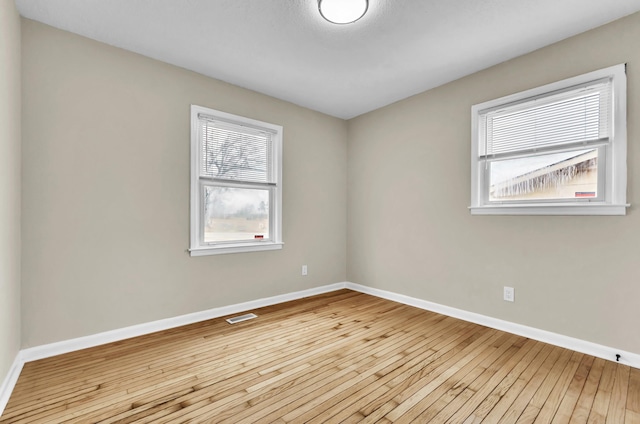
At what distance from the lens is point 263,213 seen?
3.76 metres

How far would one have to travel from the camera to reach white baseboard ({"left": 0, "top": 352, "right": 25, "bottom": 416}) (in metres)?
1.75

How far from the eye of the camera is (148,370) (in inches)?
85.5

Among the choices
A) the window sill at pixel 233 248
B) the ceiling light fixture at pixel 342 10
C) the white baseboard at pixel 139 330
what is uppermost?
the ceiling light fixture at pixel 342 10

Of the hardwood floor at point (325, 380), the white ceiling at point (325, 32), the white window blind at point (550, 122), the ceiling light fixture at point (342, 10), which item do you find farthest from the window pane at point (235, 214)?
the white window blind at point (550, 122)

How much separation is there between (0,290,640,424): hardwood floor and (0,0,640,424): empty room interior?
0.02 m

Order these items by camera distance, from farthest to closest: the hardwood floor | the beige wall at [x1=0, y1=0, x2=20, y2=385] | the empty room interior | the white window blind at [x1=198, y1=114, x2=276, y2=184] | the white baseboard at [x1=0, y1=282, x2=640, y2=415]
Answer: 1. the white window blind at [x1=198, y1=114, x2=276, y2=184]
2. the white baseboard at [x1=0, y1=282, x2=640, y2=415]
3. the empty room interior
4. the beige wall at [x1=0, y1=0, x2=20, y2=385]
5. the hardwood floor

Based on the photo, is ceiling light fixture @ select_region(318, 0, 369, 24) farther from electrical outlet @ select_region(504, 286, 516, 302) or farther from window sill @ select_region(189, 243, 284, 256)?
electrical outlet @ select_region(504, 286, 516, 302)

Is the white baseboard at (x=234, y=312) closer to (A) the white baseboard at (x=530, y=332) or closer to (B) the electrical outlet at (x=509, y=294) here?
(A) the white baseboard at (x=530, y=332)

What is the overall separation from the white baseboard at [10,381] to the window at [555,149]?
382 cm

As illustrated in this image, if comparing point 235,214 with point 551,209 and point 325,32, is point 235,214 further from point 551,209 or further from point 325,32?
point 551,209

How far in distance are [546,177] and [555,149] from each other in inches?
9.7

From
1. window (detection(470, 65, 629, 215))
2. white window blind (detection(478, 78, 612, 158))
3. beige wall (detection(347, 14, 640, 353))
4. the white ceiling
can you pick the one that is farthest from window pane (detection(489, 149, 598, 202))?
the white ceiling

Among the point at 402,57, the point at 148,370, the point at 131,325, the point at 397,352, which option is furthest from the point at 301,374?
the point at 402,57

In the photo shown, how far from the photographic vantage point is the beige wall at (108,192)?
2.34 metres
